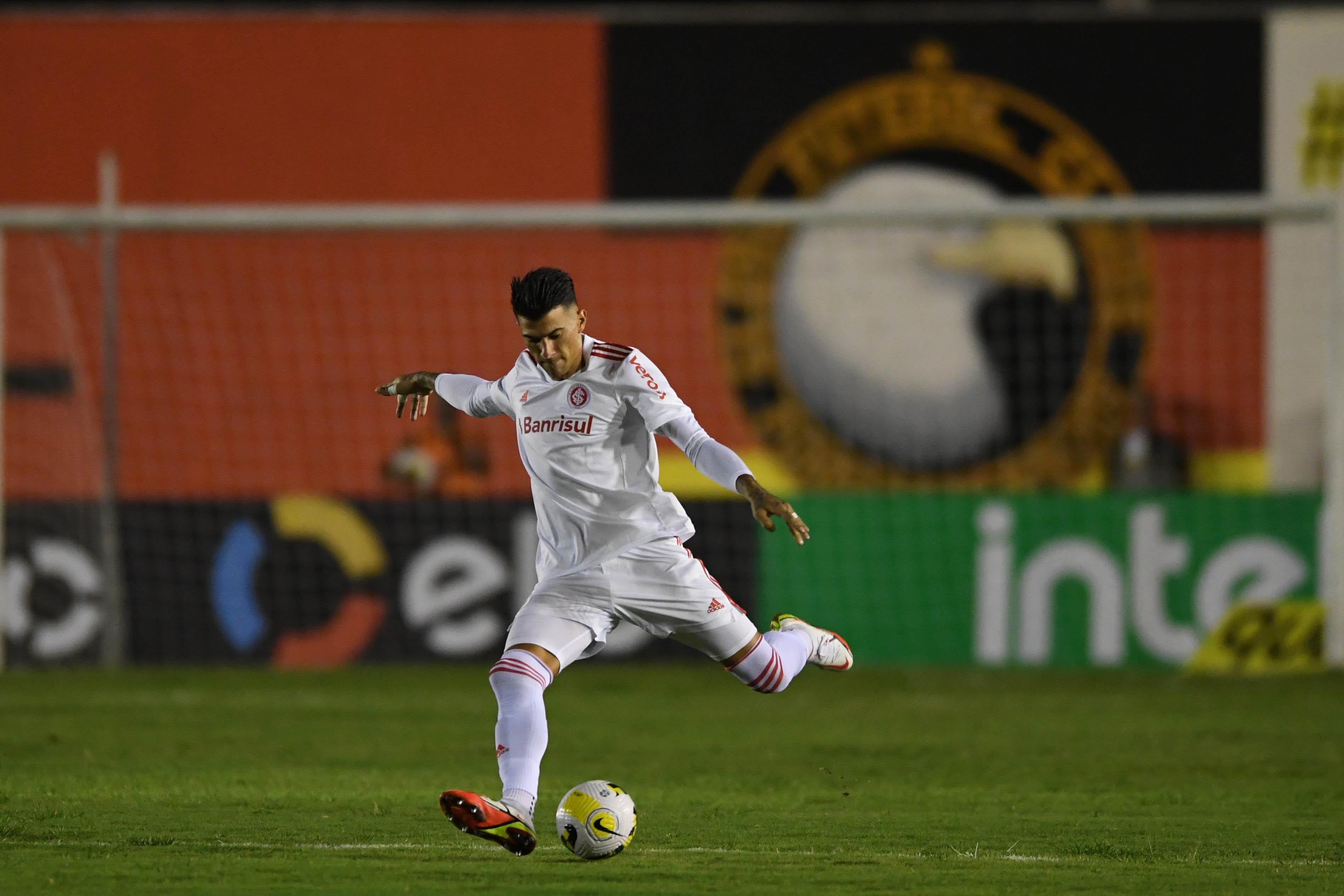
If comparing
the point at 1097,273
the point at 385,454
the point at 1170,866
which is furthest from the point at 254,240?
the point at 1170,866

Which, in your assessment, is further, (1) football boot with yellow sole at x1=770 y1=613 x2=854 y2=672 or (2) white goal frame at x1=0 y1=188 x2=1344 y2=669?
(2) white goal frame at x1=0 y1=188 x2=1344 y2=669

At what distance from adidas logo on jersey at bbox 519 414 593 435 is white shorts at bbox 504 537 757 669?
39 cm

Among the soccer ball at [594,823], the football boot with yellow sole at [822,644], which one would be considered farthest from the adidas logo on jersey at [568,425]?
the football boot with yellow sole at [822,644]

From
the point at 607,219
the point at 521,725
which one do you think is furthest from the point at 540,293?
the point at 607,219

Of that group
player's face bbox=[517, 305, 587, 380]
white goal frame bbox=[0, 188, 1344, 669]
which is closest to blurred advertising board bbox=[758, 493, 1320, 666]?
white goal frame bbox=[0, 188, 1344, 669]

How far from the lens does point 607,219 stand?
1130 cm

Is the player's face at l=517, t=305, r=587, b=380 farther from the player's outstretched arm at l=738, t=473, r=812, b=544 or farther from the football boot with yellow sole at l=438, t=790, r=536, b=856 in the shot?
the football boot with yellow sole at l=438, t=790, r=536, b=856

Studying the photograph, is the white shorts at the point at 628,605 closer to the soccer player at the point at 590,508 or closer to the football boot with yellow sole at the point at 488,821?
the soccer player at the point at 590,508

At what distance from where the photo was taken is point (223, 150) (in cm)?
1534

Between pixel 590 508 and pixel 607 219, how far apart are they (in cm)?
601

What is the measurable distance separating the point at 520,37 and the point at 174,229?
16.4ft

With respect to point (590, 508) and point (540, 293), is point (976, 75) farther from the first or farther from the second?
point (540, 293)

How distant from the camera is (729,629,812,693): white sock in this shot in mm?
5812

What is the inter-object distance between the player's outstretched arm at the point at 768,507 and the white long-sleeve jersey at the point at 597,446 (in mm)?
274
